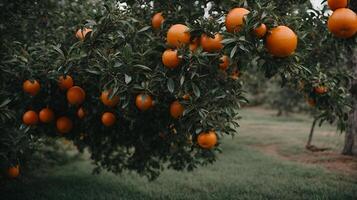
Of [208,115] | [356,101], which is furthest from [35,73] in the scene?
[356,101]

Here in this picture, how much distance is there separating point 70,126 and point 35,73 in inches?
22.0

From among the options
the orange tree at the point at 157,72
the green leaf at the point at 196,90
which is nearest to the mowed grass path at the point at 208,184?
the orange tree at the point at 157,72

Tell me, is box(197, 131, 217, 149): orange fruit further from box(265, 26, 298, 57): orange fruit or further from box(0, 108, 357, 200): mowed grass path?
box(0, 108, 357, 200): mowed grass path

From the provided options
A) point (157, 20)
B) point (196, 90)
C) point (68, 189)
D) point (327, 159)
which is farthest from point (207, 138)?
point (327, 159)

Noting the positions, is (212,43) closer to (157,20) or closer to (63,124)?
(157,20)

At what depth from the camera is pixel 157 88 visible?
262cm

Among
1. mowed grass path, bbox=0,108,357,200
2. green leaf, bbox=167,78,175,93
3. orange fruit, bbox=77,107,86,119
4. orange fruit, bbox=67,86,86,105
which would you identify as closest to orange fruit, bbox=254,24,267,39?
green leaf, bbox=167,78,175,93

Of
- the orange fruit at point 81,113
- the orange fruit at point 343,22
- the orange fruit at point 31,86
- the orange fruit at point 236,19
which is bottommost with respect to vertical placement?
the orange fruit at point 81,113

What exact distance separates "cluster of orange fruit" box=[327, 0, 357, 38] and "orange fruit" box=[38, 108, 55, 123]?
231cm

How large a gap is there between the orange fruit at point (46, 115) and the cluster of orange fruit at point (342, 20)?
2.31 m

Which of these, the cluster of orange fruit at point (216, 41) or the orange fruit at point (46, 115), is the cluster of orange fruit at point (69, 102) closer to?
the orange fruit at point (46, 115)

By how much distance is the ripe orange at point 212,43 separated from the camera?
7.51 feet

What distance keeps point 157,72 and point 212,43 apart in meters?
0.44

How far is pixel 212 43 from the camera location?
229 centimetres
